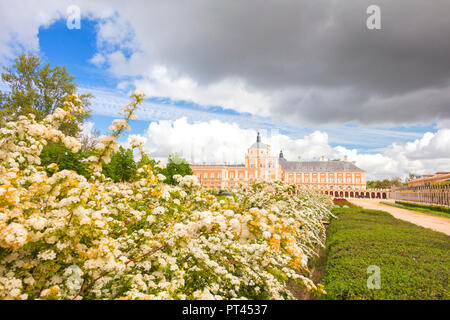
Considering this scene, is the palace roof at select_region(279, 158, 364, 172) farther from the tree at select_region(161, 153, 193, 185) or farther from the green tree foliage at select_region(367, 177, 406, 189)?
the tree at select_region(161, 153, 193, 185)

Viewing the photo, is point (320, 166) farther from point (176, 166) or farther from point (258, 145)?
point (176, 166)

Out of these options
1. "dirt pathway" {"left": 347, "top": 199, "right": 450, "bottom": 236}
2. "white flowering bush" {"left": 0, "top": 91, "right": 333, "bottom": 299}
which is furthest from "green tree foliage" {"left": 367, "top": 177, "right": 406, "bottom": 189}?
"white flowering bush" {"left": 0, "top": 91, "right": 333, "bottom": 299}

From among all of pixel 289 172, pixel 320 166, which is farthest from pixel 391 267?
pixel 320 166

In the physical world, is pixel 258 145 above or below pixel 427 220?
above

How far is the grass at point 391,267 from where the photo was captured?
376cm

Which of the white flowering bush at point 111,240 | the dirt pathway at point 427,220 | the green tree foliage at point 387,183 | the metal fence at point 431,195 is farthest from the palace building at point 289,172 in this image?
the white flowering bush at point 111,240

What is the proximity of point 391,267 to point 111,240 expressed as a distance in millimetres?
5480

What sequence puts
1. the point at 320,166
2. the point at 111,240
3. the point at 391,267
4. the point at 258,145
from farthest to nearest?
the point at 320,166, the point at 258,145, the point at 391,267, the point at 111,240

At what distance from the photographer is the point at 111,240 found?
240 centimetres

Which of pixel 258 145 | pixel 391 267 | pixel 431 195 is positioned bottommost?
pixel 431 195

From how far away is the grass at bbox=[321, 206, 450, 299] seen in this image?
3760 mm

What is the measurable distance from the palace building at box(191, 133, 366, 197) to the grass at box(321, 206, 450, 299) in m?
67.1

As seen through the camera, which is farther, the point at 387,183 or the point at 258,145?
the point at 387,183

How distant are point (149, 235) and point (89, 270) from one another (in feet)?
2.89
